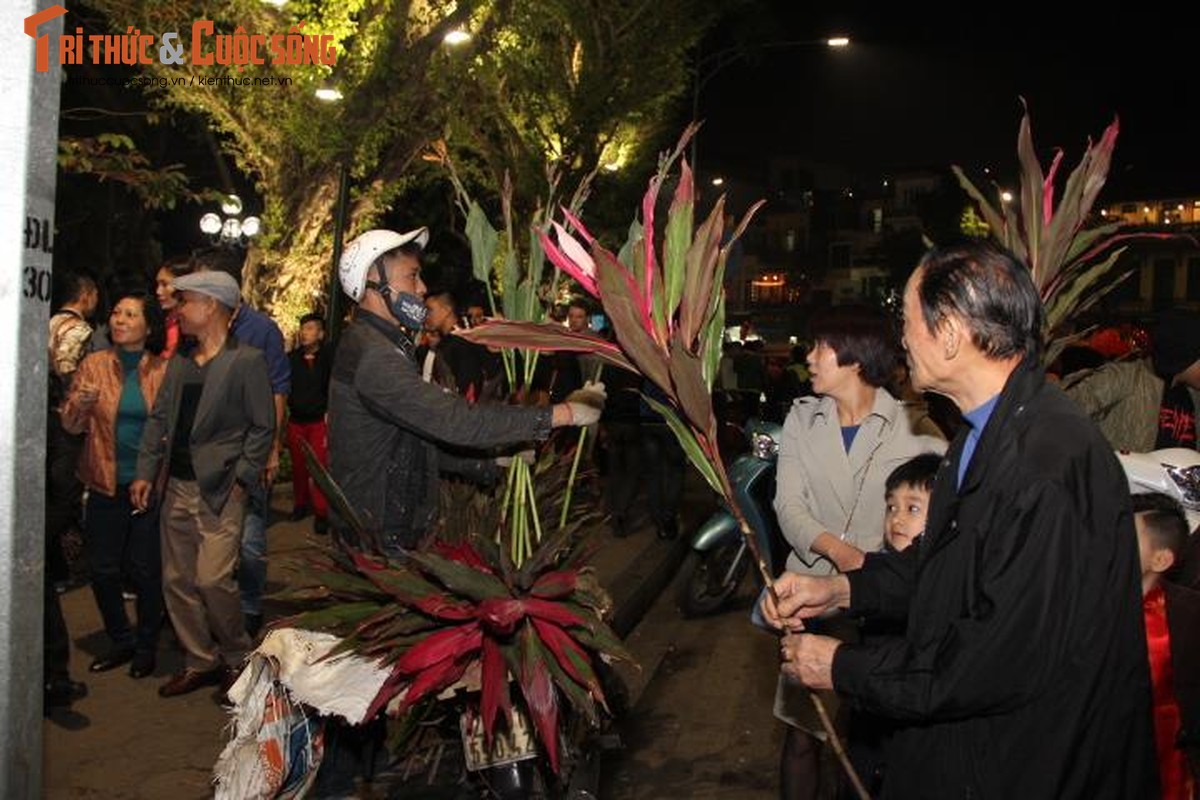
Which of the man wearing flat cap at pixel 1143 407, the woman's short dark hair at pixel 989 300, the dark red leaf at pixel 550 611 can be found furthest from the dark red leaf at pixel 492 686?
the man wearing flat cap at pixel 1143 407

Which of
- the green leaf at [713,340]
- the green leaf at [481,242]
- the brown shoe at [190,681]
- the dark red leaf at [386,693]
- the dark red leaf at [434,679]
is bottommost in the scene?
the brown shoe at [190,681]

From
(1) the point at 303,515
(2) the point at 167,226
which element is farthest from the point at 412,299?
(2) the point at 167,226

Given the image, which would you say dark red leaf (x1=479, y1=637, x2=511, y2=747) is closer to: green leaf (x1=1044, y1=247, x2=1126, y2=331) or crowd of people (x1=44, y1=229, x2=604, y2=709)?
crowd of people (x1=44, y1=229, x2=604, y2=709)

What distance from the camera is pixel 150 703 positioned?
5.96m

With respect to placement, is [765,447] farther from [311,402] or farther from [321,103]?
[321,103]

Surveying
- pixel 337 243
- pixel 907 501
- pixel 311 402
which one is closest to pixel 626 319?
pixel 907 501

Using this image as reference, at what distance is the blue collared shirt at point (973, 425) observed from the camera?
2.62m

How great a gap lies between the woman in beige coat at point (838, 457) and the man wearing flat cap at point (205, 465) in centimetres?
282

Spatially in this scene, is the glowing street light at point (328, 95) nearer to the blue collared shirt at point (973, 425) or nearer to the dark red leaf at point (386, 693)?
the dark red leaf at point (386, 693)

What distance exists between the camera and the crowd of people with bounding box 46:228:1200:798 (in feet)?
7.87

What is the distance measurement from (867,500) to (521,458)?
128 cm

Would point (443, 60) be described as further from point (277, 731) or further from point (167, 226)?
point (167, 226)

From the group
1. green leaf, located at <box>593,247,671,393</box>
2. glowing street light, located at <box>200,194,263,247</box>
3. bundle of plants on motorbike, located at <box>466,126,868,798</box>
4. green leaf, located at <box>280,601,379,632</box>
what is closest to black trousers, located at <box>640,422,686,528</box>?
green leaf, located at <box>280,601,379,632</box>

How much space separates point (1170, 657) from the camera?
11.0 ft
